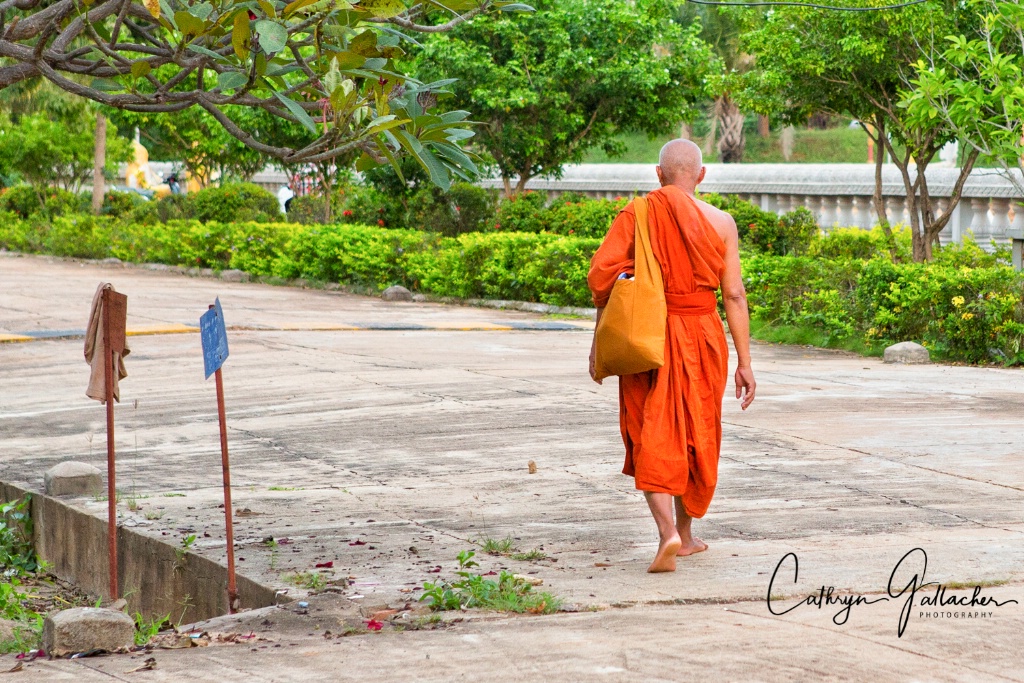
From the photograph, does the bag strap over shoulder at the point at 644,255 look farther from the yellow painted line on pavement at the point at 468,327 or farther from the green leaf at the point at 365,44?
the yellow painted line on pavement at the point at 468,327

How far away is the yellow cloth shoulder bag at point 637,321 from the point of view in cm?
542

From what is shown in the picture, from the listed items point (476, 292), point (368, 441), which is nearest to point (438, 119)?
point (368, 441)

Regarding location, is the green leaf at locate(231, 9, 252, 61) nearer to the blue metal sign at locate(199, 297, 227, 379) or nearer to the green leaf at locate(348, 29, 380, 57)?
the green leaf at locate(348, 29, 380, 57)

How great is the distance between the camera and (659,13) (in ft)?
71.7

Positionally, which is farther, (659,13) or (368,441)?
(659,13)

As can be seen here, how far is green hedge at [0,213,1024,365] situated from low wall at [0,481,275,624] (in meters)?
8.44

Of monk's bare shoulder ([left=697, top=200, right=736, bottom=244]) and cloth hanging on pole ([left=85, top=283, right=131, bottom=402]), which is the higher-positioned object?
monk's bare shoulder ([left=697, top=200, right=736, bottom=244])

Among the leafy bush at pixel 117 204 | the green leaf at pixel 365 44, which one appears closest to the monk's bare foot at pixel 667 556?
the green leaf at pixel 365 44

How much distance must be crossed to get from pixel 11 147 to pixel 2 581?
25.0 meters

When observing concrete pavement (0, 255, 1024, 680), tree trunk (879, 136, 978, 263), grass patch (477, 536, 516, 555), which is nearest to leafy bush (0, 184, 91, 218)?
concrete pavement (0, 255, 1024, 680)

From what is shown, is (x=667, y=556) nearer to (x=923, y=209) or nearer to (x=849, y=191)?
(x=923, y=209)

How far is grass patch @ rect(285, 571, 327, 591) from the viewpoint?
528 cm

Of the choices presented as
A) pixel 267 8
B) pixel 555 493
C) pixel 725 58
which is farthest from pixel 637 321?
pixel 725 58

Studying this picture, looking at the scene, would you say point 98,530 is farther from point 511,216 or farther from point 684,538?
point 511,216
